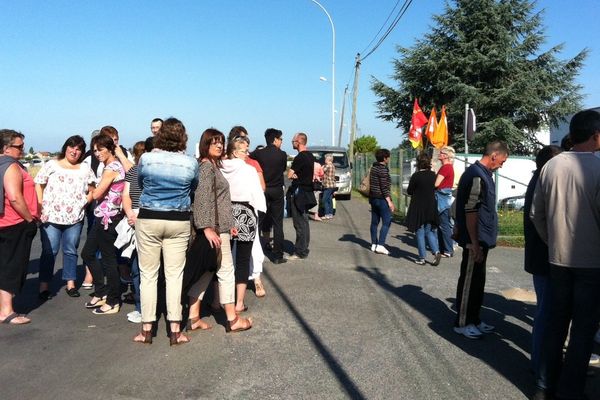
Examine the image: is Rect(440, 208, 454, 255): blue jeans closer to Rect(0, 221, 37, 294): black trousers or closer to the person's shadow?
the person's shadow

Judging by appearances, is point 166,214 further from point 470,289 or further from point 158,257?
point 470,289

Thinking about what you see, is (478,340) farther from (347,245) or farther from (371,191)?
(347,245)

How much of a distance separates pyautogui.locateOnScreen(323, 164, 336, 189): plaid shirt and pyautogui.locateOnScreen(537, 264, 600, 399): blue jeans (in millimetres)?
10627

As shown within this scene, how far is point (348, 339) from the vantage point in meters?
4.85

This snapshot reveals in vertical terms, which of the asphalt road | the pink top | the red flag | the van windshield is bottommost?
the asphalt road

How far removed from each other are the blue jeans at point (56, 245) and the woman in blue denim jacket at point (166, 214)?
1.88 meters

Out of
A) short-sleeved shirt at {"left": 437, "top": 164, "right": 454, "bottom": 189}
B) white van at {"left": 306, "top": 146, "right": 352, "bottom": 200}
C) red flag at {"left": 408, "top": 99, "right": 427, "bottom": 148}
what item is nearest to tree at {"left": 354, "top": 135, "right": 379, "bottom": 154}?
white van at {"left": 306, "top": 146, "right": 352, "bottom": 200}

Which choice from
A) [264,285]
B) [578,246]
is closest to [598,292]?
[578,246]

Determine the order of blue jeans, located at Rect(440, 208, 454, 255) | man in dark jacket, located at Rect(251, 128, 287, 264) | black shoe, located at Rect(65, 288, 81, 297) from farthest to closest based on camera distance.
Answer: blue jeans, located at Rect(440, 208, 454, 255)
man in dark jacket, located at Rect(251, 128, 287, 264)
black shoe, located at Rect(65, 288, 81, 297)

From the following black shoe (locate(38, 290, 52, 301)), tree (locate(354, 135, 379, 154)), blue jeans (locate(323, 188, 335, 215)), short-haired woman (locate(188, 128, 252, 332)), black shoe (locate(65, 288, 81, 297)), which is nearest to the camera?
short-haired woman (locate(188, 128, 252, 332))

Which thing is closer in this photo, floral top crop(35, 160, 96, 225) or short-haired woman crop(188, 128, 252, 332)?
short-haired woman crop(188, 128, 252, 332)

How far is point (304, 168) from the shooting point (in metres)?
8.44

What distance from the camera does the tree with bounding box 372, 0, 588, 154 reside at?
Answer: 2745 centimetres

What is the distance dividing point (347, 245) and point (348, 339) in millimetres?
5271
